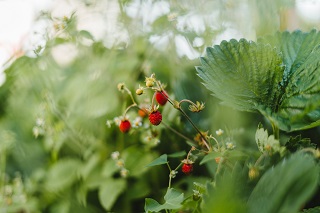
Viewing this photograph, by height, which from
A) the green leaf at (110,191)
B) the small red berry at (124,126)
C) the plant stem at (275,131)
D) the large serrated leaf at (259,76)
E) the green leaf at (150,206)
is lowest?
the green leaf at (110,191)

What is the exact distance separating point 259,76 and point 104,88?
0.57 m

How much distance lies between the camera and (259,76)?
44 cm

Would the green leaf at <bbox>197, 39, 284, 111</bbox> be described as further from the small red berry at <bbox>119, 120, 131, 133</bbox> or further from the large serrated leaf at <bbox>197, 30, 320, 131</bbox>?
the small red berry at <bbox>119, 120, 131, 133</bbox>

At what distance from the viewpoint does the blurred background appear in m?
0.76

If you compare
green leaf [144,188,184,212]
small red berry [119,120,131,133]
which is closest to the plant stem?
green leaf [144,188,184,212]

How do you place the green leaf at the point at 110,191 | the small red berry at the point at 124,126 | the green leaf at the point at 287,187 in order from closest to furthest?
the green leaf at the point at 287,187 → the small red berry at the point at 124,126 → the green leaf at the point at 110,191

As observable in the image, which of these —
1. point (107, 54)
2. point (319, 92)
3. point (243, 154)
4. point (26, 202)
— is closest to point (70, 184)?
point (26, 202)

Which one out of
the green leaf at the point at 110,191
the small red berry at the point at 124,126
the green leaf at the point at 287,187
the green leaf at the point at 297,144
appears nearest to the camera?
the green leaf at the point at 287,187

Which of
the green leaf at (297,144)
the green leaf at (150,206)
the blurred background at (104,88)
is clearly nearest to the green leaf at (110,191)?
the blurred background at (104,88)

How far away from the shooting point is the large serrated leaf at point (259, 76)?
43 cm

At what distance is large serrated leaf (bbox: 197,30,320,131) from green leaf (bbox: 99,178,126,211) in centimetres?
41

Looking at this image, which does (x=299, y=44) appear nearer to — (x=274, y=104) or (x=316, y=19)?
(x=274, y=104)

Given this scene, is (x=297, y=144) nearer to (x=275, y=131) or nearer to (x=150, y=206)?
(x=275, y=131)

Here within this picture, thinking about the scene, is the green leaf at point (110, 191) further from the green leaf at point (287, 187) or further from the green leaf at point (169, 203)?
the green leaf at point (287, 187)
